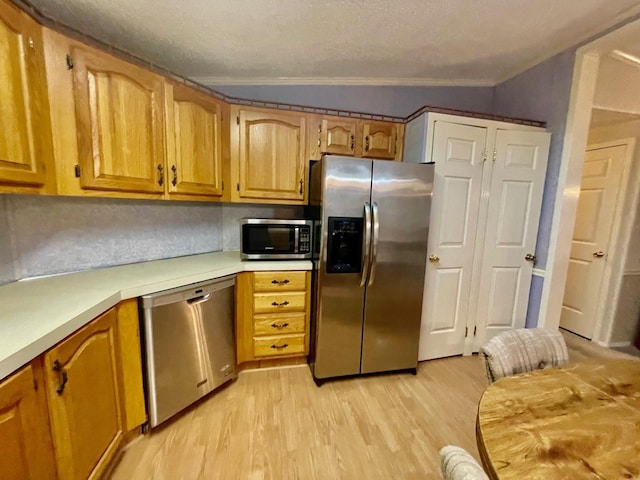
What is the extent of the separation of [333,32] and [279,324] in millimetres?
2118

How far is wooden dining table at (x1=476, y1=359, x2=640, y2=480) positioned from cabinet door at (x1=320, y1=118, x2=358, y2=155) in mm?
1970

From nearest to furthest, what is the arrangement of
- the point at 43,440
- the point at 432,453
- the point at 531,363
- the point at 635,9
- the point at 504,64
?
the point at 43,440 < the point at 531,363 < the point at 432,453 < the point at 635,9 < the point at 504,64

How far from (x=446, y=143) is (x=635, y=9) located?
1.23 m

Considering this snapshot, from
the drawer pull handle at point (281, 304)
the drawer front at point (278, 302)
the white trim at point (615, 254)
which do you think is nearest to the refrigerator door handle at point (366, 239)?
the drawer front at point (278, 302)

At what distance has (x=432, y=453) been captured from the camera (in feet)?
5.10

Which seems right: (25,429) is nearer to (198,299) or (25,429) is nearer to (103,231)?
(198,299)

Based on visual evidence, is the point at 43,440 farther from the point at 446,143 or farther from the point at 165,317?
the point at 446,143

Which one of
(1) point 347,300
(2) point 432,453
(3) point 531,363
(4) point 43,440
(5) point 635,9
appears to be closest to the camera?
(4) point 43,440

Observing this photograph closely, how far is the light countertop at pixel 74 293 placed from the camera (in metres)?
0.91

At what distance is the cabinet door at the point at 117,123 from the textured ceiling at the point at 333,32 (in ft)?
1.13

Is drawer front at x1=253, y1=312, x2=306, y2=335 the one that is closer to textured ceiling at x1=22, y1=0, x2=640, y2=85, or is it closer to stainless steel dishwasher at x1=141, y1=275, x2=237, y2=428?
→ stainless steel dishwasher at x1=141, y1=275, x2=237, y2=428

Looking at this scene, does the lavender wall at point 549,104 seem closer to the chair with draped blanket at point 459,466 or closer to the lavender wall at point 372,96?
the lavender wall at point 372,96

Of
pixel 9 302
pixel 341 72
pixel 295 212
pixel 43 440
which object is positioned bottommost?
pixel 43 440

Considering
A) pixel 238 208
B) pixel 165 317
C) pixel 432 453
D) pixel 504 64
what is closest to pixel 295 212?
pixel 238 208
